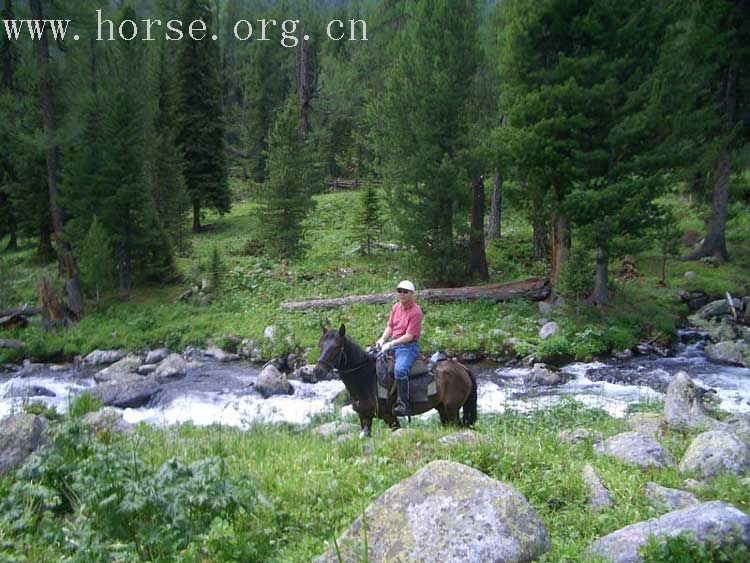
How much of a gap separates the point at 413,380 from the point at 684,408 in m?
4.56

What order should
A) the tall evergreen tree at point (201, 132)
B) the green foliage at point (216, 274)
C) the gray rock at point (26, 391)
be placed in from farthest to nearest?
the tall evergreen tree at point (201, 132), the green foliage at point (216, 274), the gray rock at point (26, 391)

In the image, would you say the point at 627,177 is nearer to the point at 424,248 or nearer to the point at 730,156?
the point at 424,248

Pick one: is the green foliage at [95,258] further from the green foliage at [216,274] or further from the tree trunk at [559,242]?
the tree trunk at [559,242]

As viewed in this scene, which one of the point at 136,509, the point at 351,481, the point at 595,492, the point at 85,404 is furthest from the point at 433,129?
the point at 136,509

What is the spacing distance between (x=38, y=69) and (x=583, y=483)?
2311cm

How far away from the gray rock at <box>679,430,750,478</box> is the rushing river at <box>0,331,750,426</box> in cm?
A: 548

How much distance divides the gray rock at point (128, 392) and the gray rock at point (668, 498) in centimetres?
1228

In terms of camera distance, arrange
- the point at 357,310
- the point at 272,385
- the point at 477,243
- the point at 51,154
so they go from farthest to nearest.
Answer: the point at 477,243, the point at 51,154, the point at 357,310, the point at 272,385

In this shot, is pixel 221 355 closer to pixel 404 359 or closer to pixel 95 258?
pixel 95 258

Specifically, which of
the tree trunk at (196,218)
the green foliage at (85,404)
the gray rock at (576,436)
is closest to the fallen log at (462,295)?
the green foliage at (85,404)

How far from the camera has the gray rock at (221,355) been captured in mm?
18547

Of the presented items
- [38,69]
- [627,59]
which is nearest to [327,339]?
[627,59]

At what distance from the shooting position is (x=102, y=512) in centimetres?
401

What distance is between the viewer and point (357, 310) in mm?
20609
